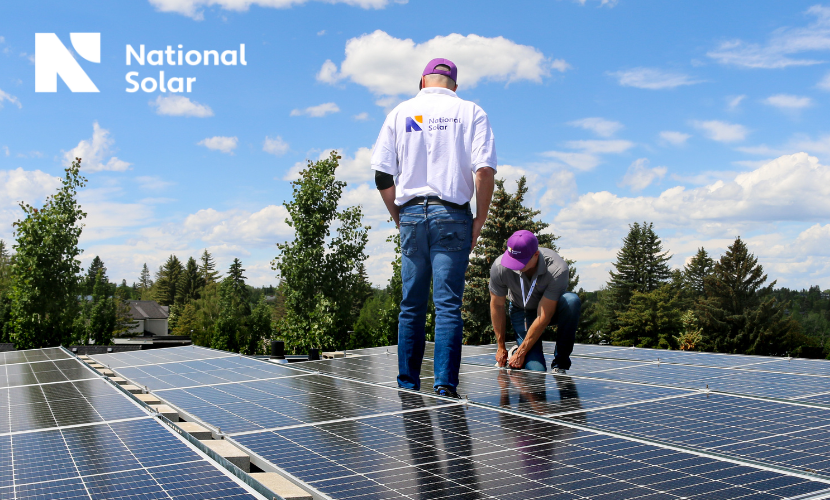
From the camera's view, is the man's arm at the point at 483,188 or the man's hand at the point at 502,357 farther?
the man's hand at the point at 502,357

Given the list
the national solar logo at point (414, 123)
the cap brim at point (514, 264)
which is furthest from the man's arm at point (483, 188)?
the cap brim at point (514, 264)

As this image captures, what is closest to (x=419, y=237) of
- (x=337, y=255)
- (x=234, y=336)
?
(x=337, y=255)

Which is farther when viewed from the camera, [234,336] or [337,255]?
[234,336]

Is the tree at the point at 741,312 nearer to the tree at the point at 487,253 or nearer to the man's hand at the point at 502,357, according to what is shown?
the tree at the point at 487,253

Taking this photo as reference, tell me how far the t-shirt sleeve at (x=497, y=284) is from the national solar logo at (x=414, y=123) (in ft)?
7.89

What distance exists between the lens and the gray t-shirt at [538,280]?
609 centimetres

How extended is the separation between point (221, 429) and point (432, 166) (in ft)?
6.81

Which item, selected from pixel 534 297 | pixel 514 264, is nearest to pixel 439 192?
pixel 514 264

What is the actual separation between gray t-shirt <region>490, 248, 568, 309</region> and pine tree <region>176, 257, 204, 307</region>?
9644 cm

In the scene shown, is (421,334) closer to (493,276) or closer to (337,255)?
(493,276)

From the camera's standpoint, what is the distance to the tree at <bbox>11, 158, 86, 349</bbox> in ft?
73.2

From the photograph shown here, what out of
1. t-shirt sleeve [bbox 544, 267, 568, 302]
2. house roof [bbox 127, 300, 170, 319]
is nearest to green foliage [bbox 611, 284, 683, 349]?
t-shirt sleeve [bbox 544, 267, 568, 302]

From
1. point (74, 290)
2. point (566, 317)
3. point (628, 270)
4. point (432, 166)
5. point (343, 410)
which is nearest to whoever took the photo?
point (343, 410)

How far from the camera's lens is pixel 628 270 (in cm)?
6306
